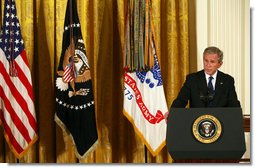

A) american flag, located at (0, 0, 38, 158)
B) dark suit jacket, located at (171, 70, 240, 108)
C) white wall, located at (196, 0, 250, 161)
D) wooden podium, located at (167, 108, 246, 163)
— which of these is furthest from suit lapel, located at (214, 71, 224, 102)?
american flag, located at (0, 0, 38, 158)

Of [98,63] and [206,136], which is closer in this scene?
[206,136]

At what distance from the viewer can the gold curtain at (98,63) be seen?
160 inches

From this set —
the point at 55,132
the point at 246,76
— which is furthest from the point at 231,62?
the point at 55,132

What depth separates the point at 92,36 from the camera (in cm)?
412

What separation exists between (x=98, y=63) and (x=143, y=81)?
43 centimetres

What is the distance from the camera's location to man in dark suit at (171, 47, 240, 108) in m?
3.52

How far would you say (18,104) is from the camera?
397cm

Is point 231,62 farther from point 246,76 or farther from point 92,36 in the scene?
point 92,36

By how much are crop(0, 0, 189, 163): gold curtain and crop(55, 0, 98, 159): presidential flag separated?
12cm

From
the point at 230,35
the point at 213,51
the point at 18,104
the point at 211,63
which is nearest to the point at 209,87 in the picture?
the point at 211,63

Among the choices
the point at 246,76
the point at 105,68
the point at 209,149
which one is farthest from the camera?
the point at 105,68

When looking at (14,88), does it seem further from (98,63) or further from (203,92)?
(203,92)

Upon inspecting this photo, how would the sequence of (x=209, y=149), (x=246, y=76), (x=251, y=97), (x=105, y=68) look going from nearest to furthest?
(x=209, y=149), (x=251, y=97), (x=246, y=76), (x=105, y=68)

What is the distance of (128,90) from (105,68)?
30 cm
